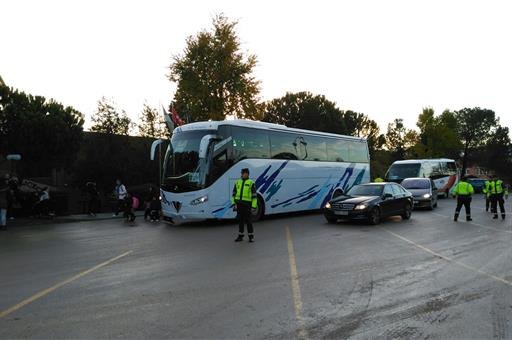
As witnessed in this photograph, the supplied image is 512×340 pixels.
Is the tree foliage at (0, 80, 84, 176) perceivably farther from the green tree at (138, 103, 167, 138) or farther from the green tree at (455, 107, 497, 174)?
the green tree at (455, 107, 497, 174)

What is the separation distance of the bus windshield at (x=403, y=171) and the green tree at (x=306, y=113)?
24.2 m

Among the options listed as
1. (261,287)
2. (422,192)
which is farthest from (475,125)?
(261,287)

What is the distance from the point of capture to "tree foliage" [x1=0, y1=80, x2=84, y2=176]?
33219 mm

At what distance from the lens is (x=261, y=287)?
23.2 ft

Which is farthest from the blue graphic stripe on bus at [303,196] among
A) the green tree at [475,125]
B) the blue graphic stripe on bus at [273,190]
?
the green tree at [475,125]

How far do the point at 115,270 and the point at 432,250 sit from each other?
6.96 meters

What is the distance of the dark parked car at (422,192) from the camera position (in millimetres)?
23281

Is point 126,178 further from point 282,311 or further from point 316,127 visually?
point 316,127

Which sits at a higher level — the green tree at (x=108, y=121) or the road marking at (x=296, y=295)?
the green tree at (x=108, y=121)

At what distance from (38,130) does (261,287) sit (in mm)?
31291

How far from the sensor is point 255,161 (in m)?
18.1

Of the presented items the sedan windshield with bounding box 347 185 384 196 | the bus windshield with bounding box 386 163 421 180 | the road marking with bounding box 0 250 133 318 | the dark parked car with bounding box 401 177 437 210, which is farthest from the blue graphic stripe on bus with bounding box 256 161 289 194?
the bus windshield with bounding box 386 163 421 180

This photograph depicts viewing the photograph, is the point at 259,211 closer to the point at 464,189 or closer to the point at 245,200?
the point at 245,200

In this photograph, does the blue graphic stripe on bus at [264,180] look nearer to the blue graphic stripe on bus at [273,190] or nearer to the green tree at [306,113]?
the blue graphic stripe on bus at [273,190]
